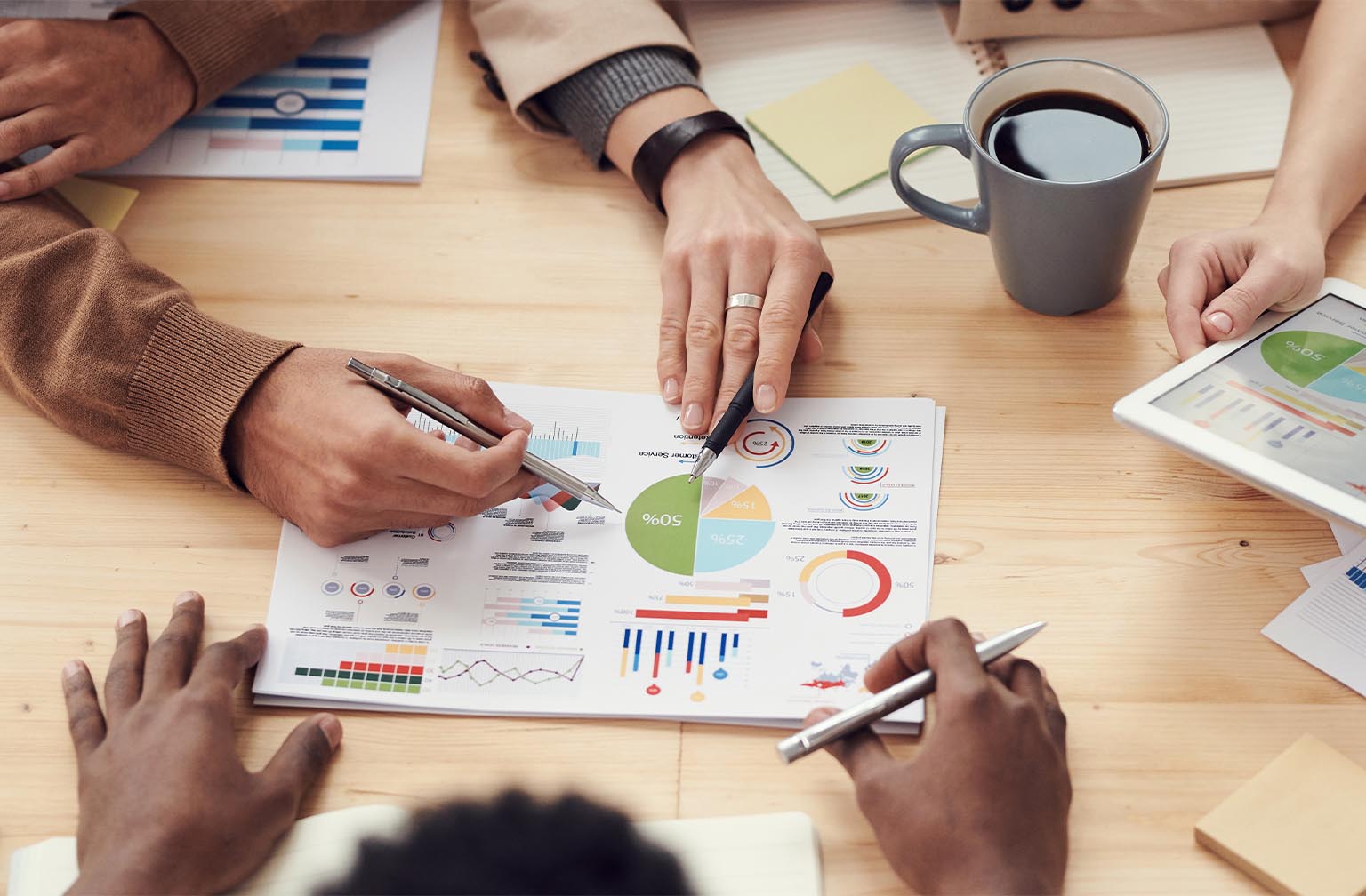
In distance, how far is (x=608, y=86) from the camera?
1076 mm

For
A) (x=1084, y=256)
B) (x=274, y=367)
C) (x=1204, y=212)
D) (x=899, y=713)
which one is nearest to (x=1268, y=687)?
(x=899, y=713)

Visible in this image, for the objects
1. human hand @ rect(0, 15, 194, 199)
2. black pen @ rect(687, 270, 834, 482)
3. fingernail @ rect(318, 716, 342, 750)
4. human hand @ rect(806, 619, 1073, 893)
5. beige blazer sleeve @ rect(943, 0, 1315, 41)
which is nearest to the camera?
human hand @ rect(806, 619, 1073, 893)

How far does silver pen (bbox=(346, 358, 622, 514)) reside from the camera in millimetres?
842

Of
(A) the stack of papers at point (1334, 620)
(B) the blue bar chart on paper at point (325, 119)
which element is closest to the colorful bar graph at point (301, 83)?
(B) the blue bar chart on paper at point (325, 119)

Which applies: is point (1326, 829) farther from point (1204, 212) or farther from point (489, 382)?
point (489, 382)

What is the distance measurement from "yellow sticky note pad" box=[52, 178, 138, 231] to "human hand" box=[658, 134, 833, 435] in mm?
517

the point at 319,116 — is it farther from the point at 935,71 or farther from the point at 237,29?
the point at 935,71

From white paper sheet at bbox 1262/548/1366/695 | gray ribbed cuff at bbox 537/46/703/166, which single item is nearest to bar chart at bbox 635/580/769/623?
white paper sheet at bbox 1262/548/1366/695

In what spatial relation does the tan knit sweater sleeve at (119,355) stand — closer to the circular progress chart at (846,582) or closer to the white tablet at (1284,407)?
the circular progress chart at (846,582)

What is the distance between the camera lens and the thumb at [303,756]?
72 centimetres

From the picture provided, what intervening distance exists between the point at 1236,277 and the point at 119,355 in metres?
0.87

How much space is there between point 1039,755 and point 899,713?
10 cm

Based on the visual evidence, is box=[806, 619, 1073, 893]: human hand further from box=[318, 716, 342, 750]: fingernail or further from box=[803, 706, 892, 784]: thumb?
box=[318, 716, 342, 750]: fingernail

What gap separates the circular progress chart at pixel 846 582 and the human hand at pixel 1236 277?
0.92 ft
